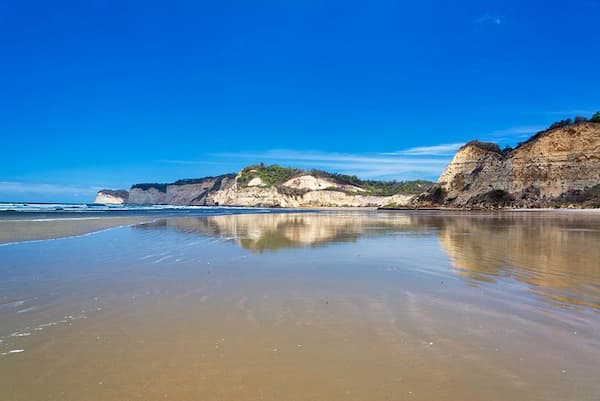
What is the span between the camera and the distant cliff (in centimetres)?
14575

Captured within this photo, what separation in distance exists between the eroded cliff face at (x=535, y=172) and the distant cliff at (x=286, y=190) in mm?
50666

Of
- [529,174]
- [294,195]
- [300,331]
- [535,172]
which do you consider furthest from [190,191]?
[300,331]

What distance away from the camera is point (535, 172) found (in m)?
60.4

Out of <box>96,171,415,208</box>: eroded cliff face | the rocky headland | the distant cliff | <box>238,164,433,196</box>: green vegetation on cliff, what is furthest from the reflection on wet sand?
<box>238,164,433,196</box>: green vegetation on cliff

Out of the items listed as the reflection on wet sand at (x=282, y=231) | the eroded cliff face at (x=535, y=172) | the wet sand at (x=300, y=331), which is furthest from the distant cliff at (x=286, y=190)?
the wet sand at (x=300, y=331)

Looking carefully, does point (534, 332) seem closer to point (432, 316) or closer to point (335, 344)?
point (432, 316)

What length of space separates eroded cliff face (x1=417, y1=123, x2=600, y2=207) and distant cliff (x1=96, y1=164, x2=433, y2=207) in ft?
166

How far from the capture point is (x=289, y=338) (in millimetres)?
4469

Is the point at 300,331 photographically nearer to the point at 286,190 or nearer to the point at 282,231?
the point at 282,231

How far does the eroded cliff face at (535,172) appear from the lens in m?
54.6

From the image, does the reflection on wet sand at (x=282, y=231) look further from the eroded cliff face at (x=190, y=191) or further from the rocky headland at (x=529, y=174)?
the eroded cliff face at (x=190, y=191)

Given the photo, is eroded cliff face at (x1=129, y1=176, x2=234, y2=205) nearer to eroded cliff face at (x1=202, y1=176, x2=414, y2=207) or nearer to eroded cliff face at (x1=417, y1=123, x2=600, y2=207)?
eroded cliff face at (x1=202, y1=176, x2=414, y2=207)

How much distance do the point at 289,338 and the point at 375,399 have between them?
5.06ft

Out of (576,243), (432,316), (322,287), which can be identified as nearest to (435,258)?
(322,287)
